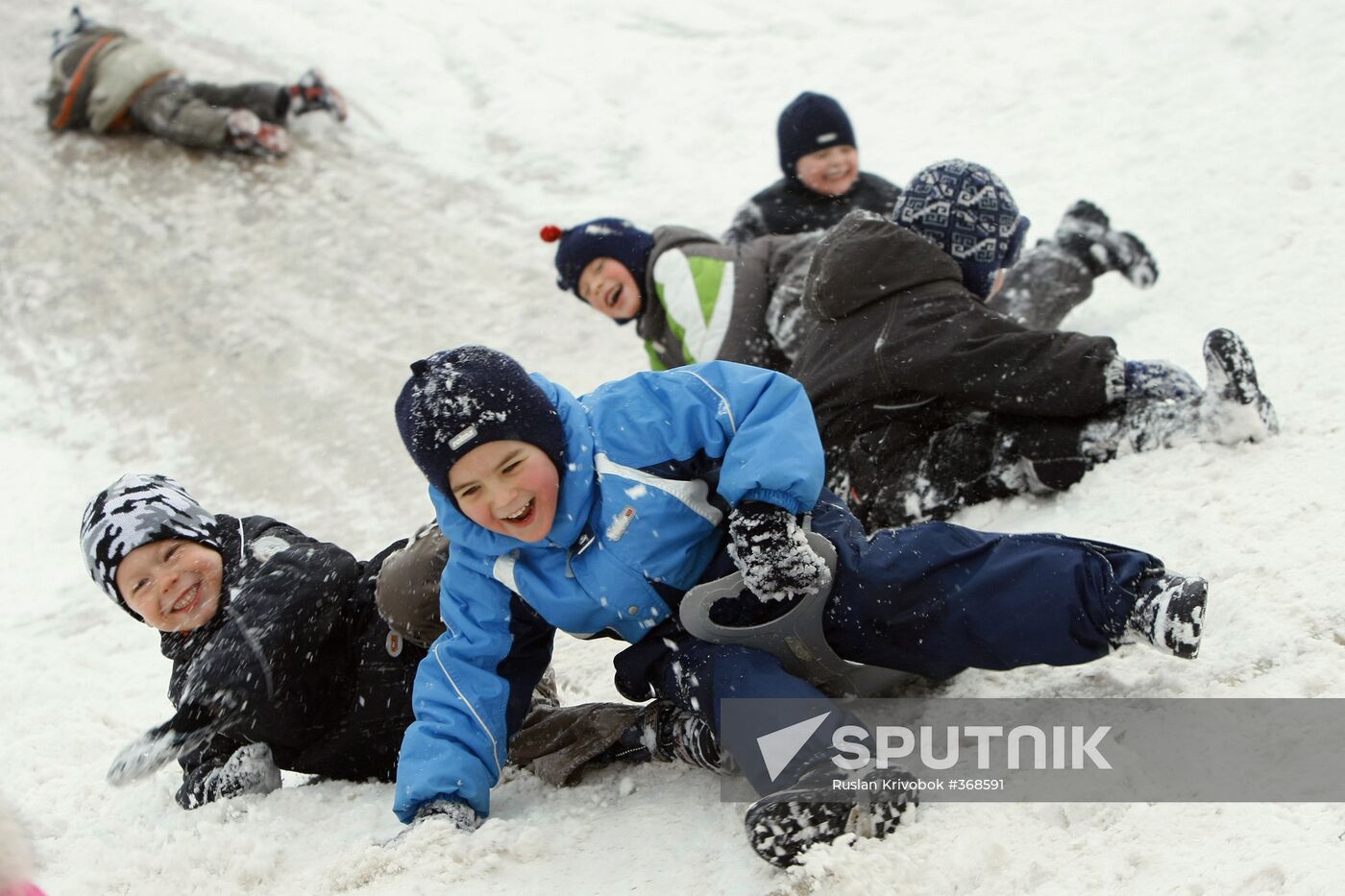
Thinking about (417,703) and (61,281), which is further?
(61,281)

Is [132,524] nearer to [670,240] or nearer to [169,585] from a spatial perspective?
[169,585]

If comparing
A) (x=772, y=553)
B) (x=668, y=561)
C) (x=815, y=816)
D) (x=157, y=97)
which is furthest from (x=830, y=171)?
(x=157, y=97)

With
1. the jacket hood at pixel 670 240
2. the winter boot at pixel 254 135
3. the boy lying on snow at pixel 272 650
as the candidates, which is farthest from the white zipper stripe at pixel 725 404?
the winter boot at pixel 254 135

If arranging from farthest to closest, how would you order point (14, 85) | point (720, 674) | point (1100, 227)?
point (14, 85)
point (1100, 227)
point (720, 674)

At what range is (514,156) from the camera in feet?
24.0

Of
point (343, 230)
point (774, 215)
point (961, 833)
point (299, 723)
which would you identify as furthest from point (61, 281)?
point (961, 833)

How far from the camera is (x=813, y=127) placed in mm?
5047

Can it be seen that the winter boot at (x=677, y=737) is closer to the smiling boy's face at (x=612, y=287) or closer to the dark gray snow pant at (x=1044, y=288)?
the smiling boy's face at (x=612, y=287)

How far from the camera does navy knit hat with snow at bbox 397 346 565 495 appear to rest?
232cm

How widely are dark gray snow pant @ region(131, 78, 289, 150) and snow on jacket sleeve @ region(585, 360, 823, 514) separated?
18.7 ft

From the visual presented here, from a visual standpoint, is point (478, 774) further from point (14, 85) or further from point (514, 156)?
point (14, 85)

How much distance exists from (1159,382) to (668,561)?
4.84 feet

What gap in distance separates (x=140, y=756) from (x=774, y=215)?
10.5ft

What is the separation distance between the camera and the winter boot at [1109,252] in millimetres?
4301
